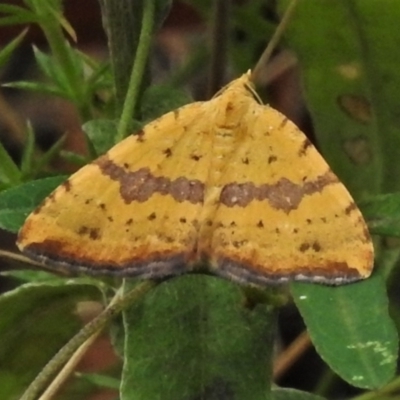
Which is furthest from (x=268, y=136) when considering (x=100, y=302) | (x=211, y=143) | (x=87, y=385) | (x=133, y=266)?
(x=87, y=385)

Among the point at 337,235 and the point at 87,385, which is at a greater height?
the point at 337,235

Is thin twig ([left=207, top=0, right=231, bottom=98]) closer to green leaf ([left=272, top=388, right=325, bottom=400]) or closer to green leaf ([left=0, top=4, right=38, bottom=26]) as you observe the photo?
green leaf ([left=0, top=4, right=38, bottom=26])

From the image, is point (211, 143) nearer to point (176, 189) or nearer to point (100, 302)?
point (176, 189)

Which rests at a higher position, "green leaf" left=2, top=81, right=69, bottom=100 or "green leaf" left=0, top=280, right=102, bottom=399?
"green leaf" left=2, top=81, right=69, bottom=100

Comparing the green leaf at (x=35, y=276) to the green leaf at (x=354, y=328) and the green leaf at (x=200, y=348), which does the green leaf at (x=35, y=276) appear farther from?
the green leaf at (x=354, y=328)

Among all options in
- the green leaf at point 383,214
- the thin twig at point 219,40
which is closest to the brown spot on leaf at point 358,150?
the thin twig at point 219,40

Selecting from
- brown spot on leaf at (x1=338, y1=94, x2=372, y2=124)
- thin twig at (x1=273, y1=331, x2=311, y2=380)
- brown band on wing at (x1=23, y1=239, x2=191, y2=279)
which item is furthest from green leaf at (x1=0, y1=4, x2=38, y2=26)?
thin twig at (x1=273, y1=331, x2=311, y2=380)
